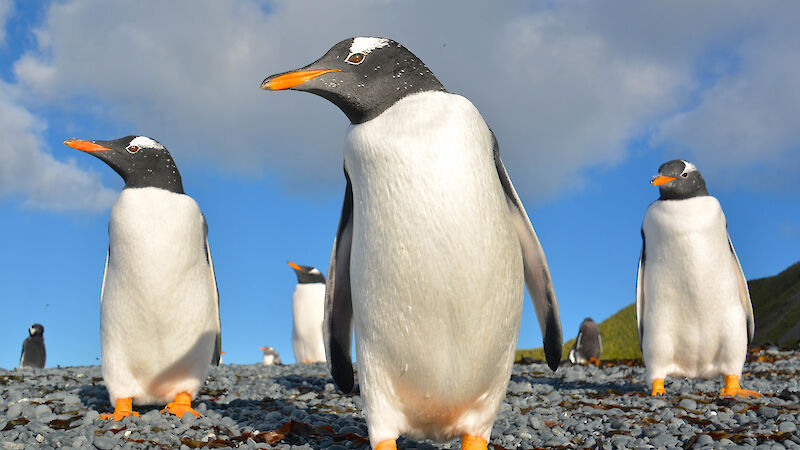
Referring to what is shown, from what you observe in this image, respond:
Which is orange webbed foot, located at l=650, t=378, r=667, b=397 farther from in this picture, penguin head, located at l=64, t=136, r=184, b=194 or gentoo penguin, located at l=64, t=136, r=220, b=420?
penguin head, located at l=64, t=136, r=184, b=194

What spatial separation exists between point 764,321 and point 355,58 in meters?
17.7

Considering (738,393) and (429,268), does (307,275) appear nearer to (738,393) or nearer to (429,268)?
(738,393)

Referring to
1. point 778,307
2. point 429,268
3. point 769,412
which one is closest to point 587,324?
point 778,307

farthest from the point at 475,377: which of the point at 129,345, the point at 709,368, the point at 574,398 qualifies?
the point at 709,368

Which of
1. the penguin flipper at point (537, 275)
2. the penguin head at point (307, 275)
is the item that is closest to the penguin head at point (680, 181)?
the penguin flipper at point (537, 275)

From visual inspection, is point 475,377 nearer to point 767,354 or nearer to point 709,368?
point 709,368

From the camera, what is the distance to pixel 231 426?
470cm

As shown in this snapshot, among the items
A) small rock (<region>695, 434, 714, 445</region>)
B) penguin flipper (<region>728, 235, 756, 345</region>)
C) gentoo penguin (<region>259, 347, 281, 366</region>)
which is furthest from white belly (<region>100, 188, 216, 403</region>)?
gentoo penguin (<region>259, 347, 281, 366</region>)

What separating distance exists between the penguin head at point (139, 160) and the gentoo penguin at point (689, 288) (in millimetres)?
4582

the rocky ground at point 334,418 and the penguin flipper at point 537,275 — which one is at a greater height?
the penguin flipper at point 537,275

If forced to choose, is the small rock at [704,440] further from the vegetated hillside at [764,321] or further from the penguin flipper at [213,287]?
the vegetated hillside at [764,321]

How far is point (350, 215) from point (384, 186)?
2.02ft

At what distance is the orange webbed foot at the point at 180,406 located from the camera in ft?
16.5

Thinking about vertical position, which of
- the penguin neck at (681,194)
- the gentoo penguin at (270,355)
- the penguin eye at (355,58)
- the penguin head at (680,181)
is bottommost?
the gentoo penguin at (270,355)
